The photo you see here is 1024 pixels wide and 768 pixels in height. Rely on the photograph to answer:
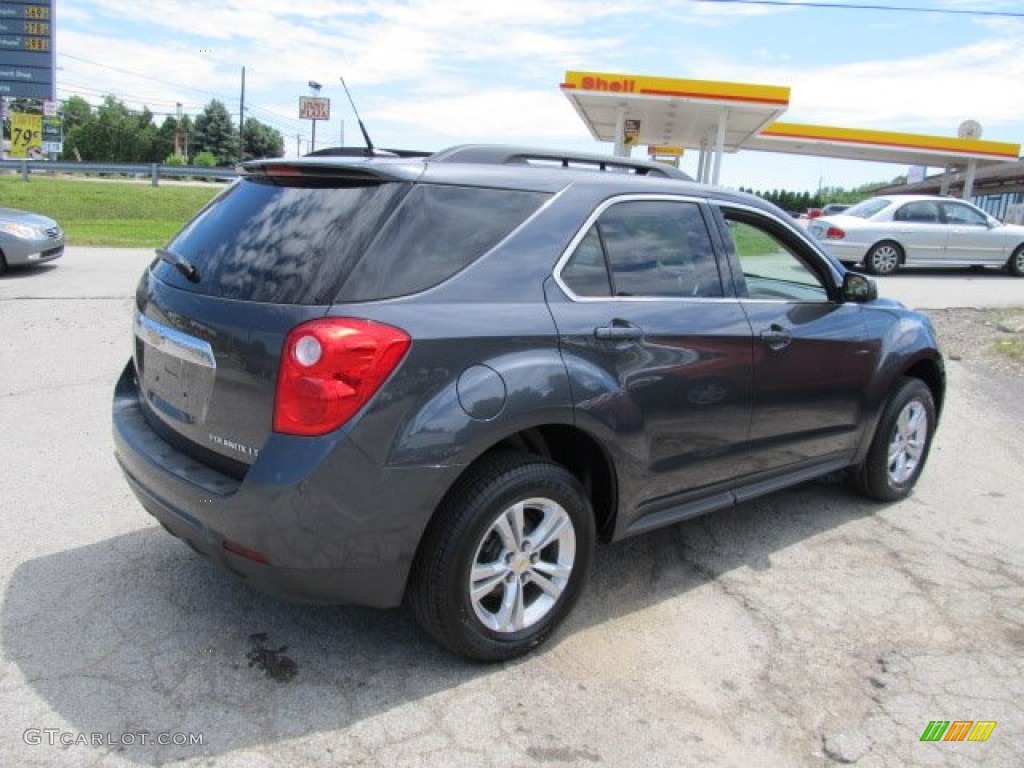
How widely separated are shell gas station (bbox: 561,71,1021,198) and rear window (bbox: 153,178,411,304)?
2200 cm

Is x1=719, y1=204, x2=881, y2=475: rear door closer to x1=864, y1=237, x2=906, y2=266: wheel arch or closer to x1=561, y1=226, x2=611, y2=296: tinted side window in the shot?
x1=561, y1=226, x2=611, y2=296: tinted side window

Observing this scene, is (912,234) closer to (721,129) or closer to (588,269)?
(721,129)

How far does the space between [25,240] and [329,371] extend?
11853 millimetres

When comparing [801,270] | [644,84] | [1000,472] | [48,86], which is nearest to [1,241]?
[801,270]

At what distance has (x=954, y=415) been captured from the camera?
7.03m

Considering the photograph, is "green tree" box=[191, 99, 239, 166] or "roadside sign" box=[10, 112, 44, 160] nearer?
"roadside sign" box=[10, 112, 44, 160]

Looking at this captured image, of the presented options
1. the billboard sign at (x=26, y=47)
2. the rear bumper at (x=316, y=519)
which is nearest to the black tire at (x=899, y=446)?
the rear bumper at (x=316, y=519)

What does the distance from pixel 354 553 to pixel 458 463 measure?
436 mm

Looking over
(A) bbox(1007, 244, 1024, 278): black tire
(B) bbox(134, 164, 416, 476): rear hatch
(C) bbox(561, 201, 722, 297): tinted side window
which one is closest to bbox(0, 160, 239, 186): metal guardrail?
(A) bbox(1007, 244, 1024, 278): black tire

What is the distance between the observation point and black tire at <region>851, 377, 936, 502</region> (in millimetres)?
4801

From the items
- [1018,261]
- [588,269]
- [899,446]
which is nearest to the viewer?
[588,269]

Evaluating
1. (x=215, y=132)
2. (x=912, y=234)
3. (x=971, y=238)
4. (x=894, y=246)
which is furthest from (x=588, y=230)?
(x=215, y=132)

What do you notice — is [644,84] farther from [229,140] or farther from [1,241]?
[229,140]

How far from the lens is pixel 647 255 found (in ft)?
11.7
